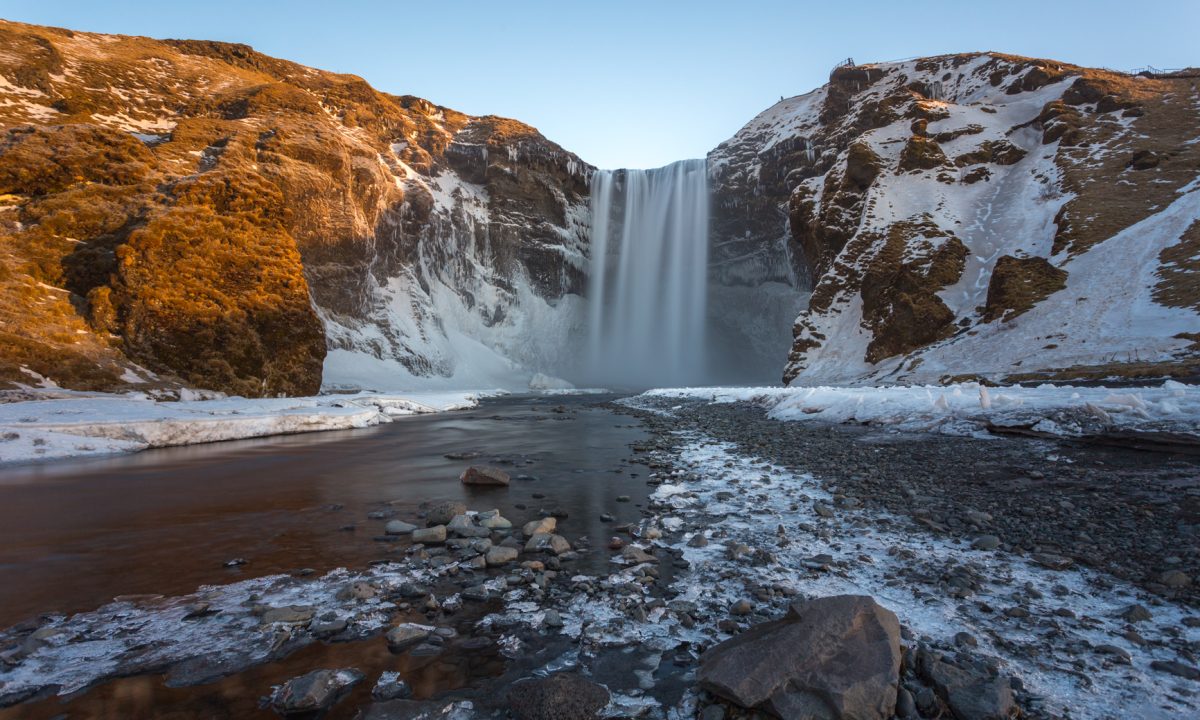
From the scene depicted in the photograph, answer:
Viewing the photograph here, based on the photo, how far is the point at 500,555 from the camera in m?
5.00

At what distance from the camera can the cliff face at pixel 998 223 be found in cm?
2414

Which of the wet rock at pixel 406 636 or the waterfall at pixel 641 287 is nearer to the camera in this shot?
the wet rock at pixel 406 636

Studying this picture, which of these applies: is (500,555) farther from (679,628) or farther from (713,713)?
(713,713)

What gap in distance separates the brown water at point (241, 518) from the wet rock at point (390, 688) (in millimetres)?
67

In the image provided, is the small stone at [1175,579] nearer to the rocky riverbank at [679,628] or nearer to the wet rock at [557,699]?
the rocky riverbank at [679,628]

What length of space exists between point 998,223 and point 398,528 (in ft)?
151

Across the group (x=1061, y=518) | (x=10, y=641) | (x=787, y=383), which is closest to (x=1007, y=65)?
(x=787, y=383)

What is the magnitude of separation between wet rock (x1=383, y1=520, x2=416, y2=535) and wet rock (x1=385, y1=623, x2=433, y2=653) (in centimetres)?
264

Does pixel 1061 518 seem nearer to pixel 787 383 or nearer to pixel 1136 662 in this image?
pixel 1136 662

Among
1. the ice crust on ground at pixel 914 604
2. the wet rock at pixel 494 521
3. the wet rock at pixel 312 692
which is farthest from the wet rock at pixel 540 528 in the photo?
the wet rock at pixel 312 692

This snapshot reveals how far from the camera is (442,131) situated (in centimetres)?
6341

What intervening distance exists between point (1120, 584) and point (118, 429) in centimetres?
1974

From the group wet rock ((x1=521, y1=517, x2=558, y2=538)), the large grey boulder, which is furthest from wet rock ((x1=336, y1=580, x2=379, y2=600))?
the large grey boulder

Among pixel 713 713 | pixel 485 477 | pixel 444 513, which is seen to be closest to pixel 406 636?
pixel 713 713
